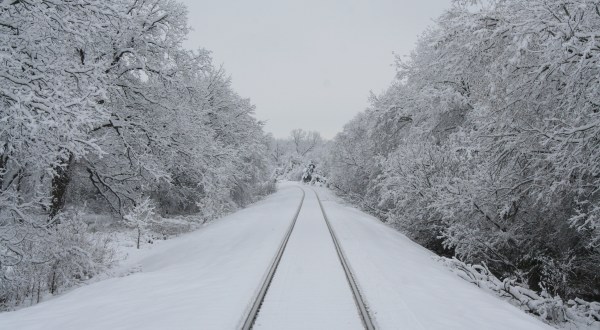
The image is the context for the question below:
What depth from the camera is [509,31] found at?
316 inches

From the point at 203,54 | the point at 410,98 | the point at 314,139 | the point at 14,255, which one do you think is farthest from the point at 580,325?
the point at 314,139

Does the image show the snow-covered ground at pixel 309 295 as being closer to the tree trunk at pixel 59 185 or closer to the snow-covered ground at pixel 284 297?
the snow-covered ground at pixel 284 297

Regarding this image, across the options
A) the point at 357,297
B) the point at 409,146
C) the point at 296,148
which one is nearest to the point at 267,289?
the point at 357,297

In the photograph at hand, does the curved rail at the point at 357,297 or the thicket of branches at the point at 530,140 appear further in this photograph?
the thicket of branches at the point at 530,140

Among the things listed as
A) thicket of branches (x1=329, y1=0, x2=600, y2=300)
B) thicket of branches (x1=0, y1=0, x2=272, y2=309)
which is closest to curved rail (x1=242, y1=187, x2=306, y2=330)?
thicket of branches (x1=0, y1=0, x2=272, y2=309)

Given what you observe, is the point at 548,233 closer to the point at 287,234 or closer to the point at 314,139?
the point at 287,234

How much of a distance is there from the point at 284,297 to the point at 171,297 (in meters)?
2.17

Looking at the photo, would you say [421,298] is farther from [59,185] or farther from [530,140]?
[59,185]

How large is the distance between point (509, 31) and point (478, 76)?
1.61 metres

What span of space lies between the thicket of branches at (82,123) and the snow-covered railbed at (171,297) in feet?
4.93

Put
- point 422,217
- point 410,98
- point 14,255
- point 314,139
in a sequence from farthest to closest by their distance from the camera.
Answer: point 314,139 < point 410,98 < point 422,217 < point 14,255

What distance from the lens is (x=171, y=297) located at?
24.7 feet

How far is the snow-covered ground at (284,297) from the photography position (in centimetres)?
609

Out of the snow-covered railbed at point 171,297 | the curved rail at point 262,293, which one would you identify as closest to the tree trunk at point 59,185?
the snow-covered railbed at point 171,297
